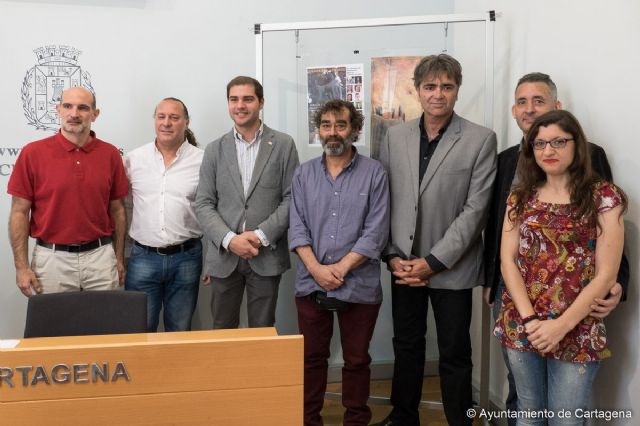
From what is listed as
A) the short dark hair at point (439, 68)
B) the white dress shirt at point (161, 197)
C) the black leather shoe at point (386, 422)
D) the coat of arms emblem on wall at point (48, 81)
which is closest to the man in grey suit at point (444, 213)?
the short dark hair at point (439, 68)

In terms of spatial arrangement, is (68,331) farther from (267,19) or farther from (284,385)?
(267,19)

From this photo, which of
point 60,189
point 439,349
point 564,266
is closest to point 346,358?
point 439,349

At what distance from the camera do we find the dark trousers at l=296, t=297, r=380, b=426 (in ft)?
8.78

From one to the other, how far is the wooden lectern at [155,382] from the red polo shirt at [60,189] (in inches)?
67.4

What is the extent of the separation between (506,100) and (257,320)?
183 cm

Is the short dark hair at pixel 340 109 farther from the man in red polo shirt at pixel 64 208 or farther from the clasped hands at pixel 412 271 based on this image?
the man in red polo shirt at pixel 64 208

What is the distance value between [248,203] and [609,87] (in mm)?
1710

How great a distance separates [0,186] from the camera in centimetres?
341

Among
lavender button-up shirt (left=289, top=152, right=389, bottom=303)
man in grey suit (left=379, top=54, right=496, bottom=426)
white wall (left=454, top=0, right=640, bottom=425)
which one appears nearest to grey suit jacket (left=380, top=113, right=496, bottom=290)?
man in grey suit (left=379, top=54, right=496, bottom=426)

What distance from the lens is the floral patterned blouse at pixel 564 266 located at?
6.28 ft

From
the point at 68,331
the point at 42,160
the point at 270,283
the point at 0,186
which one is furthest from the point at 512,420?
the point at 0,186

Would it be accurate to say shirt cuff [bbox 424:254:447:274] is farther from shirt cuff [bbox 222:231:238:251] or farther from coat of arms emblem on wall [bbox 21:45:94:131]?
coat of arms emblem on wall [bbox 21:45:94:131]

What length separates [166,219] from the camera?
2.99 m

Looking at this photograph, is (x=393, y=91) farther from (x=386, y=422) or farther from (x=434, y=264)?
(x=386, y=422)
